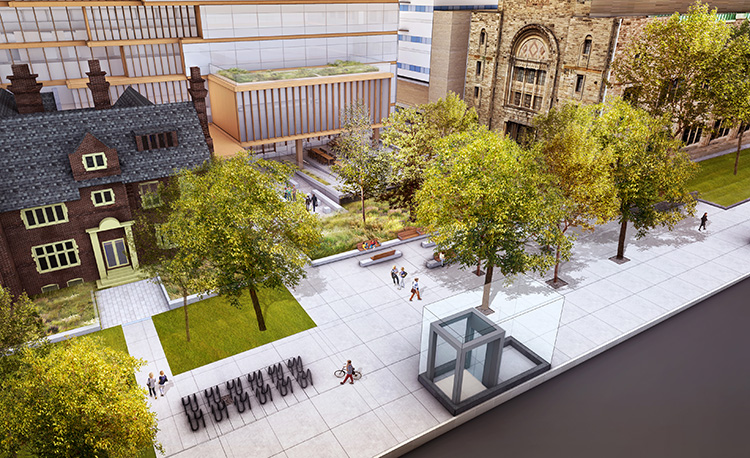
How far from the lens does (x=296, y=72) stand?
5216cm

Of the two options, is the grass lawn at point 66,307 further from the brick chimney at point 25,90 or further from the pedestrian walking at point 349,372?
the pedestrian walking at point 349,372

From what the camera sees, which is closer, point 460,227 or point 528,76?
point 460,227

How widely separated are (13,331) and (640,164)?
36.0 meters

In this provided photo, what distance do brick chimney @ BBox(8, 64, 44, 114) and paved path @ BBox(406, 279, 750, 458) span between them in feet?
112

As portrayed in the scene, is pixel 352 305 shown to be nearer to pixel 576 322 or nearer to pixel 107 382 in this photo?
pixel 576 322

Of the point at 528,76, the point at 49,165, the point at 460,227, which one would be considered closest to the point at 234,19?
the point at 49,165

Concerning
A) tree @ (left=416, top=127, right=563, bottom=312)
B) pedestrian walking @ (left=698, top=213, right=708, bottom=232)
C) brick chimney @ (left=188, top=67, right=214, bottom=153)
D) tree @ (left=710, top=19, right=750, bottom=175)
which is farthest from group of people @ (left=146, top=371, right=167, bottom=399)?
tree @ (left=710, top=19, right=750, bottom=175)

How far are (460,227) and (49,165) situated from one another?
81.9 ft

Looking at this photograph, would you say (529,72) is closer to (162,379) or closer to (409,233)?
(409,233)

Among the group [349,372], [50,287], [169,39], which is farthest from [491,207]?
[169,39]

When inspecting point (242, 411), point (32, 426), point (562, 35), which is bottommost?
point (242, 411)

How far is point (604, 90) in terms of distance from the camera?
156ft

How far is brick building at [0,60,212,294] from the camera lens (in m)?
28.8

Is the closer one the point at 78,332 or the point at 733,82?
the point at 78,332
